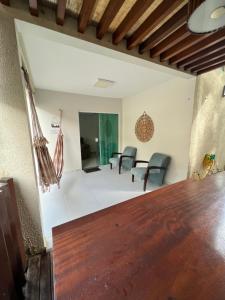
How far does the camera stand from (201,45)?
5.90 ft

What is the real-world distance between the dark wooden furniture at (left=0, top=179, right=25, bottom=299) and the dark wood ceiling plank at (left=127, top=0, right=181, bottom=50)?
6.63 feet

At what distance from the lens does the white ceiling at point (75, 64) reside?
4.99 feet

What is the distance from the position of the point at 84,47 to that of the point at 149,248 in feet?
6.57

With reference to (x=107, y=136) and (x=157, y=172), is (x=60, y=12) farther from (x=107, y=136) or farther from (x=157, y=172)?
(x=107, y=136)

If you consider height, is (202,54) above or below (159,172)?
above

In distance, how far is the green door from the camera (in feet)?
15.4

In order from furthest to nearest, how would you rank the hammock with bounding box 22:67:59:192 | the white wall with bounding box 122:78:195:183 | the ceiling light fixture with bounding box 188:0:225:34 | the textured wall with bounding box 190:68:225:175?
the white wall with bounding box 122:78:195:183 < the textured wall with bounding box 190:68:225:175 < the hammock with bounding box 22:67:59:192 < the ceiling light fixture with bounding box 188:0:225:34

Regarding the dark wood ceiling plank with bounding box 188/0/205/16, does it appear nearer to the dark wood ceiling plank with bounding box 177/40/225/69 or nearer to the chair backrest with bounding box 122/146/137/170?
the dark wood ceiling plank with bounding box 177/40/225/69

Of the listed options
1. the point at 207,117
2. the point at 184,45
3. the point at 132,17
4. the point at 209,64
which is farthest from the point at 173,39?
the point at 207,117

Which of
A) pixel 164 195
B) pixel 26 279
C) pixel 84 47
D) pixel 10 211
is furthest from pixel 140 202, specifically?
pixel 84 47

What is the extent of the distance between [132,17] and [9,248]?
7.34ft

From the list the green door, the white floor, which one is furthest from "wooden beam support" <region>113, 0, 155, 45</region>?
the green door

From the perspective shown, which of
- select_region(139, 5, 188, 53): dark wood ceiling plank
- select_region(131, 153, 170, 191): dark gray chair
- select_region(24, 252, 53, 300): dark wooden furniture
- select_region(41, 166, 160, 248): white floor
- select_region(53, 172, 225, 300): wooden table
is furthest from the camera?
select_region(131, 153, 170, 191): dark gray chair

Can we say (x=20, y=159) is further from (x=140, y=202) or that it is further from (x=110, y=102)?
(x=110, y=102)
